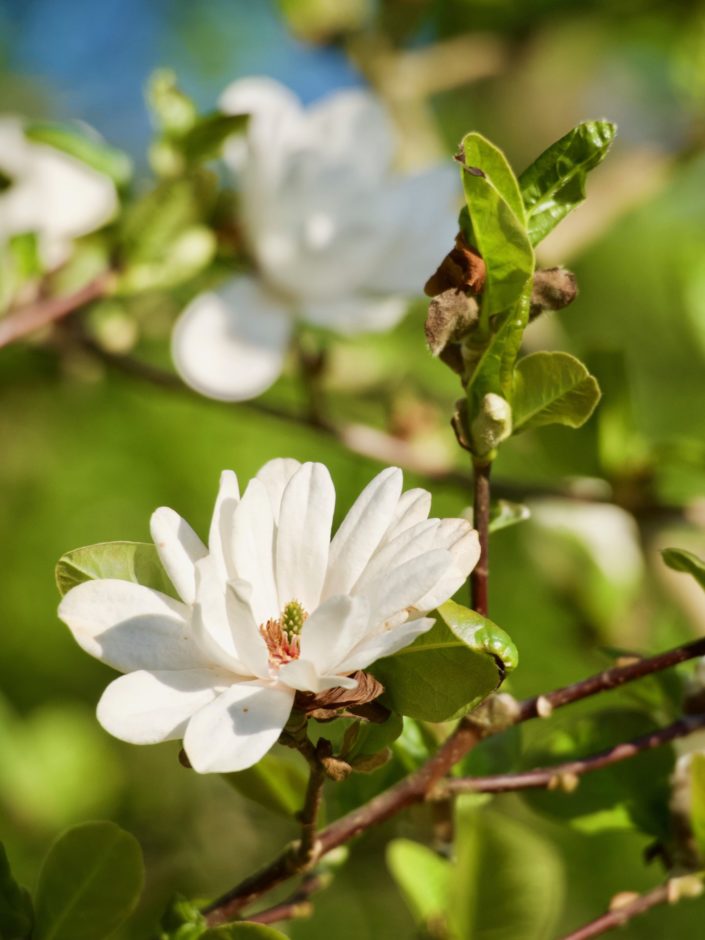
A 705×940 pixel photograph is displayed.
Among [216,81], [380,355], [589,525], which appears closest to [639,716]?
[589,525]

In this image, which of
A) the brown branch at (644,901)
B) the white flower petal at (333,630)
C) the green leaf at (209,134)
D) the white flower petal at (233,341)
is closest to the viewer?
the white flower petal at (333,630)

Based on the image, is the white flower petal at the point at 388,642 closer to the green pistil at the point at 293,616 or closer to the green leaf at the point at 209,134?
the green pistil at the point at 293,616

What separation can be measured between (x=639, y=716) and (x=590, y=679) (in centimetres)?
13

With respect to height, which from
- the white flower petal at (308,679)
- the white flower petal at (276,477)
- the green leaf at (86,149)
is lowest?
the white flower petal at (308,679)

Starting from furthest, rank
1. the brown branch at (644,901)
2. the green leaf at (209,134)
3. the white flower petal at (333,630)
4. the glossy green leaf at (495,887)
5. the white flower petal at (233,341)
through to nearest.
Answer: the white flower petal at (233,341) → the green leaf at (209,134) → the glossy green leaf at (495,887) → the brown branch at (644,901) → the white flower petal at (333,630)

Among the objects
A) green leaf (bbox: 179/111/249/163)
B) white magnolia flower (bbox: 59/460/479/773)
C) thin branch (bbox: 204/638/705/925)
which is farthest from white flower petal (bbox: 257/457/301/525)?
green leaf (bbox: 179/111/249/163)

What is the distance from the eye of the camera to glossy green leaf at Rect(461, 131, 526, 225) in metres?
0.40

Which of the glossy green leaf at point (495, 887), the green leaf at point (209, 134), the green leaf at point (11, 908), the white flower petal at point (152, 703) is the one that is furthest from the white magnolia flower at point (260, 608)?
the green leaf at point (209, 134)

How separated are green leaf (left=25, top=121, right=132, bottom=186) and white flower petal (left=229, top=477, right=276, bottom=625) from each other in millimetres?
→ 425

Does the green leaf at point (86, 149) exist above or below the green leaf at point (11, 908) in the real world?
above

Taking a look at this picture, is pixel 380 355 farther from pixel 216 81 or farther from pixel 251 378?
pixel 216 81

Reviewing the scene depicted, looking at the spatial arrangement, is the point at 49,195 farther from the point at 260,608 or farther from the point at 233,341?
the point at 260,608

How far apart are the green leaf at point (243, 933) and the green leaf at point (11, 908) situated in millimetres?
81

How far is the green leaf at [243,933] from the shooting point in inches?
16.0
